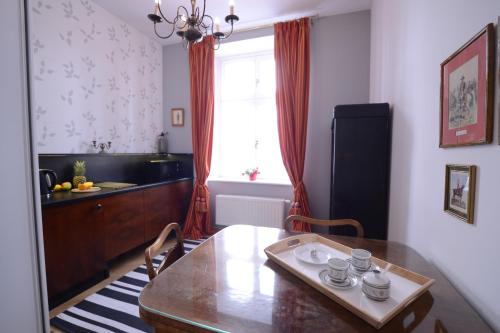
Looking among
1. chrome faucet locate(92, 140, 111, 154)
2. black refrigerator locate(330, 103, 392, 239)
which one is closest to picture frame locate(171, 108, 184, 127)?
chrome faucet locate(92, 140, 111, 154)

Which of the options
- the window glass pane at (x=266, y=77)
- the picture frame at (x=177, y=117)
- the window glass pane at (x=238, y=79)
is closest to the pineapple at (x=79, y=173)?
the picture frame at (x=177, y=117)

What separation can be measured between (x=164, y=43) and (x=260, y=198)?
2.72 metres

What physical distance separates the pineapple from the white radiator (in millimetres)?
1562

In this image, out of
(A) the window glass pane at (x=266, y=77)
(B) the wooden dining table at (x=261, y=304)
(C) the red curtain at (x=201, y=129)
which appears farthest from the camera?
(A) the window glass pane at (x=266, y=77)

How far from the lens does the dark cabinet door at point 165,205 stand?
261cm

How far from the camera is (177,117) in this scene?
11.5 ft

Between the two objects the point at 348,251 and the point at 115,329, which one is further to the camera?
the point at 115,329

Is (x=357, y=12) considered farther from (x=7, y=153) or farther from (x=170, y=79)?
(x=7, y=153)

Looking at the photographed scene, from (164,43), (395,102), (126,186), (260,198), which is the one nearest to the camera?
(395,102)

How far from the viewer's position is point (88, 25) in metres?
2.49

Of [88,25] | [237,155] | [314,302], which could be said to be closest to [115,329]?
[314,302]

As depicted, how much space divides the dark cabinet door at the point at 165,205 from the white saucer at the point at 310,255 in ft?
6.67

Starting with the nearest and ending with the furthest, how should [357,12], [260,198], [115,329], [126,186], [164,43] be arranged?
[115,329]
[126,186]
[357,12]
[260,198]
[164,43]

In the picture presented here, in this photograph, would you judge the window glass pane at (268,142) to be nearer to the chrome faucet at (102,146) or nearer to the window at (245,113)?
the window at (245,113)
